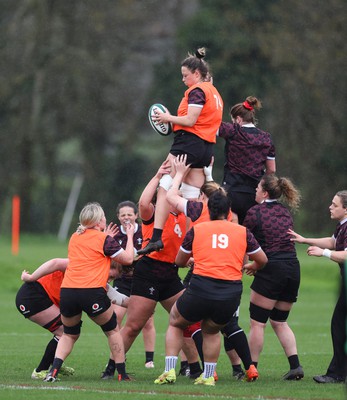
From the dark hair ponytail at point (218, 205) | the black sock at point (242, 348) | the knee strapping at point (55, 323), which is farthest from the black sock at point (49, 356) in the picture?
the dark hair ponytail at point (218, 205)

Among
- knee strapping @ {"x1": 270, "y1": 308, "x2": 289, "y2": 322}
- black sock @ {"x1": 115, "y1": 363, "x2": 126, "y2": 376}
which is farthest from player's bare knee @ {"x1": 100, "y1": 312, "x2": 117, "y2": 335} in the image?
knee strapping @ {"x1": 270, "y1": 308, "x2": 289, "y2": 322}

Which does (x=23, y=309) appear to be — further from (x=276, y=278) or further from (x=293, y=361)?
(x=293, y=361)

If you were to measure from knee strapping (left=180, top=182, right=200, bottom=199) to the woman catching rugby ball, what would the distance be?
61 millimetres

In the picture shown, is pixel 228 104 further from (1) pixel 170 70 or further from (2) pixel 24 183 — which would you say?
(2) pixel 24 183

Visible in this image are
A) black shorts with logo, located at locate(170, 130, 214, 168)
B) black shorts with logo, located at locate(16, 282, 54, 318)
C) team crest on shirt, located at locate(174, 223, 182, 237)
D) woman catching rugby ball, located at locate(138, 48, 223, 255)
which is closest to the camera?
woman catching rugby ball, located at locate(138, 48, 223, 255)

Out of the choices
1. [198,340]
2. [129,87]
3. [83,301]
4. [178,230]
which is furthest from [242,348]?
[129,87]

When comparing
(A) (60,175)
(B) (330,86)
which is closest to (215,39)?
(B) (330,86)

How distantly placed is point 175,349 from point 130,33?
34619 millimetres

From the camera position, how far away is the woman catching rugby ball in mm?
11711

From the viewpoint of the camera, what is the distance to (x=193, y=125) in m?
11.8

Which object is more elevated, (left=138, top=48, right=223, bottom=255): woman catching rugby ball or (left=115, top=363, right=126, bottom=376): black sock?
(left=138, top=48, right=223, bottom=255): woman catching rugby ball

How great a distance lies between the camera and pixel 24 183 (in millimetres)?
42312

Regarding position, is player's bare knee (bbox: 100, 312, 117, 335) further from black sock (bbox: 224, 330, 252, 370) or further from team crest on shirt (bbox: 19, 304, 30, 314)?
black sock (bbox: 224, 330, 252, 370)

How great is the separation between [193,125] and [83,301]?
7.15 feet
